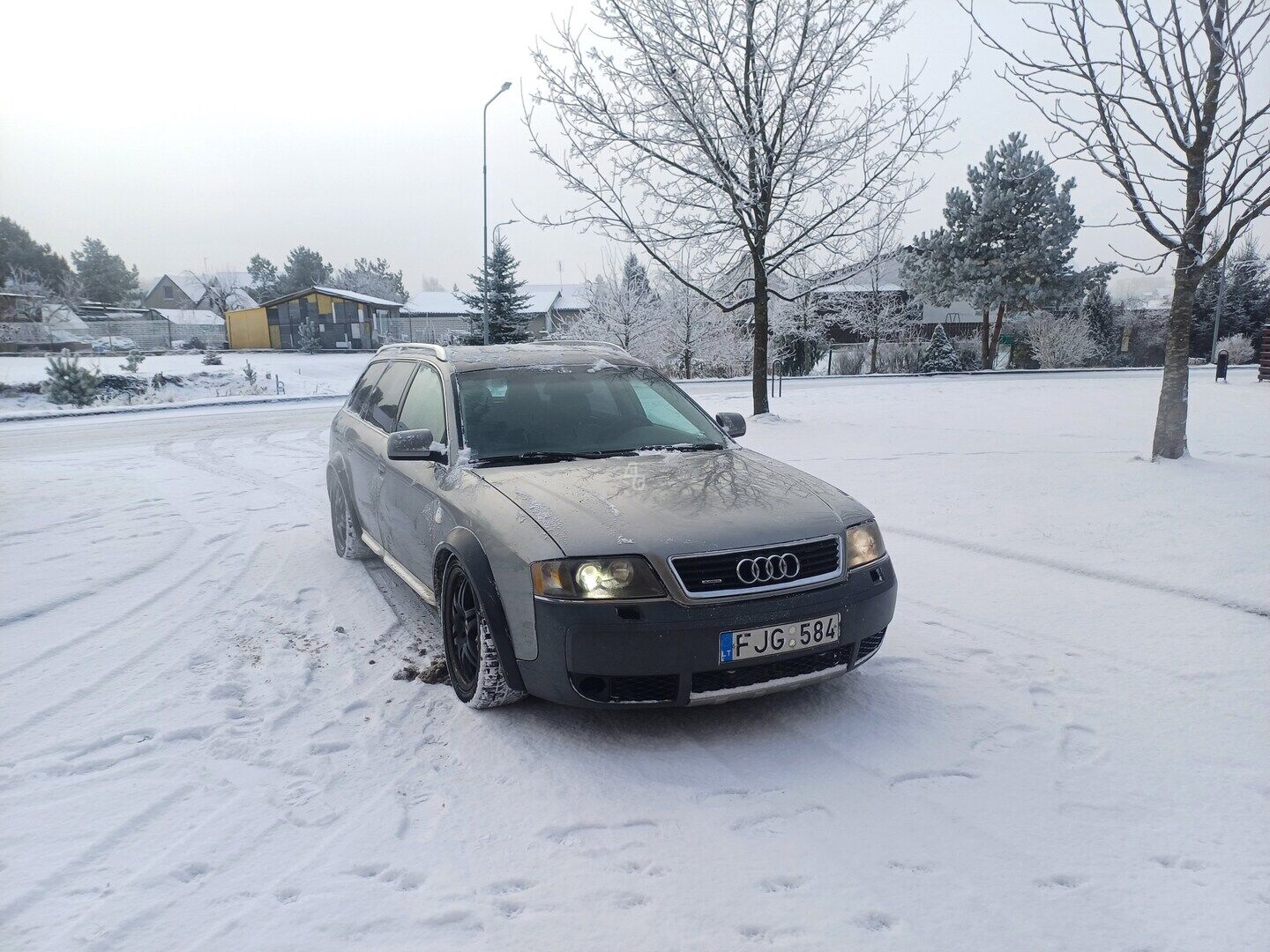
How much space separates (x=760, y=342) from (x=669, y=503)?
12003mm

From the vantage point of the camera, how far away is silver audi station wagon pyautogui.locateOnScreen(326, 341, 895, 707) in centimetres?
304

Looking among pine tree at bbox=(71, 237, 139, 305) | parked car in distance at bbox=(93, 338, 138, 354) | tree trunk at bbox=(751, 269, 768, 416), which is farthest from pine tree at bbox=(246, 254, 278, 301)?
tree trunk at bbox=(751, 269, 768, 416)

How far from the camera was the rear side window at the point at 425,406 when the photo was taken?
438 cm

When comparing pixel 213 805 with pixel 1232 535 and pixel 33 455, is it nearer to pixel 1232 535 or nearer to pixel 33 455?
pixel 1232 535

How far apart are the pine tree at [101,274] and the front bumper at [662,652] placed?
75731 mm

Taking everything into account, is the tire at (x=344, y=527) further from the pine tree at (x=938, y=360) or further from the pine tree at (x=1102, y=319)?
the pine tree at (x=1102, y=319)

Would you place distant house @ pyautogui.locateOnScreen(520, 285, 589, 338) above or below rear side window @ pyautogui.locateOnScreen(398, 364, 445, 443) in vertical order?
above

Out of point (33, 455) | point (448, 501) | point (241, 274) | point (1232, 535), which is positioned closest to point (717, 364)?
point (33, 455)

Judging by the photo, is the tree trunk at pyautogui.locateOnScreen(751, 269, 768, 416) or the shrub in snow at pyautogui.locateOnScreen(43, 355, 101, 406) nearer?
the tree trunk at pyautogui.locateOnScreen(751, 269, 768, 416)

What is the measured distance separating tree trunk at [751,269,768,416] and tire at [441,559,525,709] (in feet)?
37.8

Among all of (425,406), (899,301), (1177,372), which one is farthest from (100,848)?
(899,301)

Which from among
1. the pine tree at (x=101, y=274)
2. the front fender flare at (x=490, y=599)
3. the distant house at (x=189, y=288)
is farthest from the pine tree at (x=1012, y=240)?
the distant house at (x=189, y=288)

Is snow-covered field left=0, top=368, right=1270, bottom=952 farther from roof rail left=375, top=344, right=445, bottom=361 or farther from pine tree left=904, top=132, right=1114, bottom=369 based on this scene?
pine tree left=904, top=132, right=1114, bottom=369

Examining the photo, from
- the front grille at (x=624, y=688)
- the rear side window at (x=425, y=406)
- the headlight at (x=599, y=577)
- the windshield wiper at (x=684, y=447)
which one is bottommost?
the front grille at (x=624, y=688)
